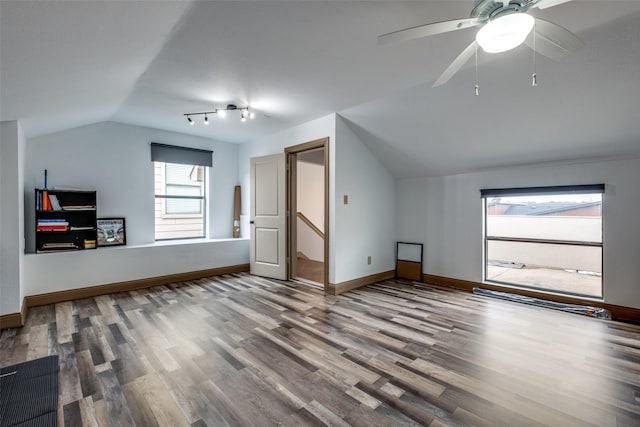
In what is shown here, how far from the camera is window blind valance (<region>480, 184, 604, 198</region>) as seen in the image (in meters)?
3.29

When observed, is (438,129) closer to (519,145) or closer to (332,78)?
(519,145)

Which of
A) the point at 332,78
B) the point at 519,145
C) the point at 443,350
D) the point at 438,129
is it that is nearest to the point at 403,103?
the point at 438,129

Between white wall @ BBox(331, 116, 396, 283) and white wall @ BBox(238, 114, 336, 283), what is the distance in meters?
0.08

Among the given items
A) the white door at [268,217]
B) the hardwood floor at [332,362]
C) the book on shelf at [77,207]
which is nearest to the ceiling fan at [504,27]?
the hardwood floor at [332,362]

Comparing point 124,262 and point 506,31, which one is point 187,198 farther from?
point 506,31

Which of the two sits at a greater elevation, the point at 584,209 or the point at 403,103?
the point at 403,103

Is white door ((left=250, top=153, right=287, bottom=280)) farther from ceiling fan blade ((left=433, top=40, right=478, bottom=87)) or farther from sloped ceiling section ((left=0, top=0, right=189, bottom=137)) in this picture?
ceiling fan blade ((left=433, top=40, right=478, bottom=87))

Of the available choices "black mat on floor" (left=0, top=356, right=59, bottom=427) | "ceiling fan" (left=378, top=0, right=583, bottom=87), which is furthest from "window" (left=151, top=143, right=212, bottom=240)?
"ceiling fan" (left=378, top=0, right=583, bottom=87)

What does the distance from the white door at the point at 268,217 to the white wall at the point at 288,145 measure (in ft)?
0.86

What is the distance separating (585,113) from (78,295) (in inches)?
238

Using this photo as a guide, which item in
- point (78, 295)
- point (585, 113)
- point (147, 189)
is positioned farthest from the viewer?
point (147, 189)

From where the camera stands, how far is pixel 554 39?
1.62 meters

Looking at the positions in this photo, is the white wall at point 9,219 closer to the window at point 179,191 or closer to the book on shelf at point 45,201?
the book on shelf at point 45,201

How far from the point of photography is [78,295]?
3.72 metres
